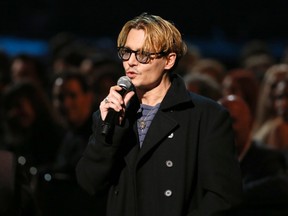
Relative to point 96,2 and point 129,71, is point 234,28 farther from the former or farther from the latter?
point 129,71

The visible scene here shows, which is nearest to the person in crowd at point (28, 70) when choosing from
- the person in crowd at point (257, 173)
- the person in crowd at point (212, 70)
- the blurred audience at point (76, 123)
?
the blurred audience at point (76, 123)

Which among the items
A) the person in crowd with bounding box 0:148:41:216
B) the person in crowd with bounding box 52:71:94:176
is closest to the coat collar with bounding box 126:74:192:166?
the person in crowd with bounding box 0:148:41:216

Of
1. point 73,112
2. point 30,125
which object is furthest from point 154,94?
point 30,125

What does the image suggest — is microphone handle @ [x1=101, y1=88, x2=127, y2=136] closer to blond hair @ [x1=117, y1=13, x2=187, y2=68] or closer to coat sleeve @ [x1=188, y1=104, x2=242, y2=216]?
blond hair @ [x1=117, y1=13, x2=187, y2=68]

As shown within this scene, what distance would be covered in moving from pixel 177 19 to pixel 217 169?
8808 millimetres

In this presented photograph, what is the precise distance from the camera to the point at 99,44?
14438 mm

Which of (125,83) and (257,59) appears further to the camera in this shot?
(257,59)

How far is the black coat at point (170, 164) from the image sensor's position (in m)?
4.53

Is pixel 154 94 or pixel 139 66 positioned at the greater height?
pixel 139 66

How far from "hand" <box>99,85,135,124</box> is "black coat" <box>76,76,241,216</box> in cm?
9

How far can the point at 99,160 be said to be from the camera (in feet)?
15.0

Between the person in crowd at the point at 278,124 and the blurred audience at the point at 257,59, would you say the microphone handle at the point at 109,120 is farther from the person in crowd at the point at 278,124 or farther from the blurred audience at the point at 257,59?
the blurred audience at the point at 257,59

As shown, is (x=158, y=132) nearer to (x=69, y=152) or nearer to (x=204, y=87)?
(x=69, y=152)

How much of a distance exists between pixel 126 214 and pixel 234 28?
9.53m
